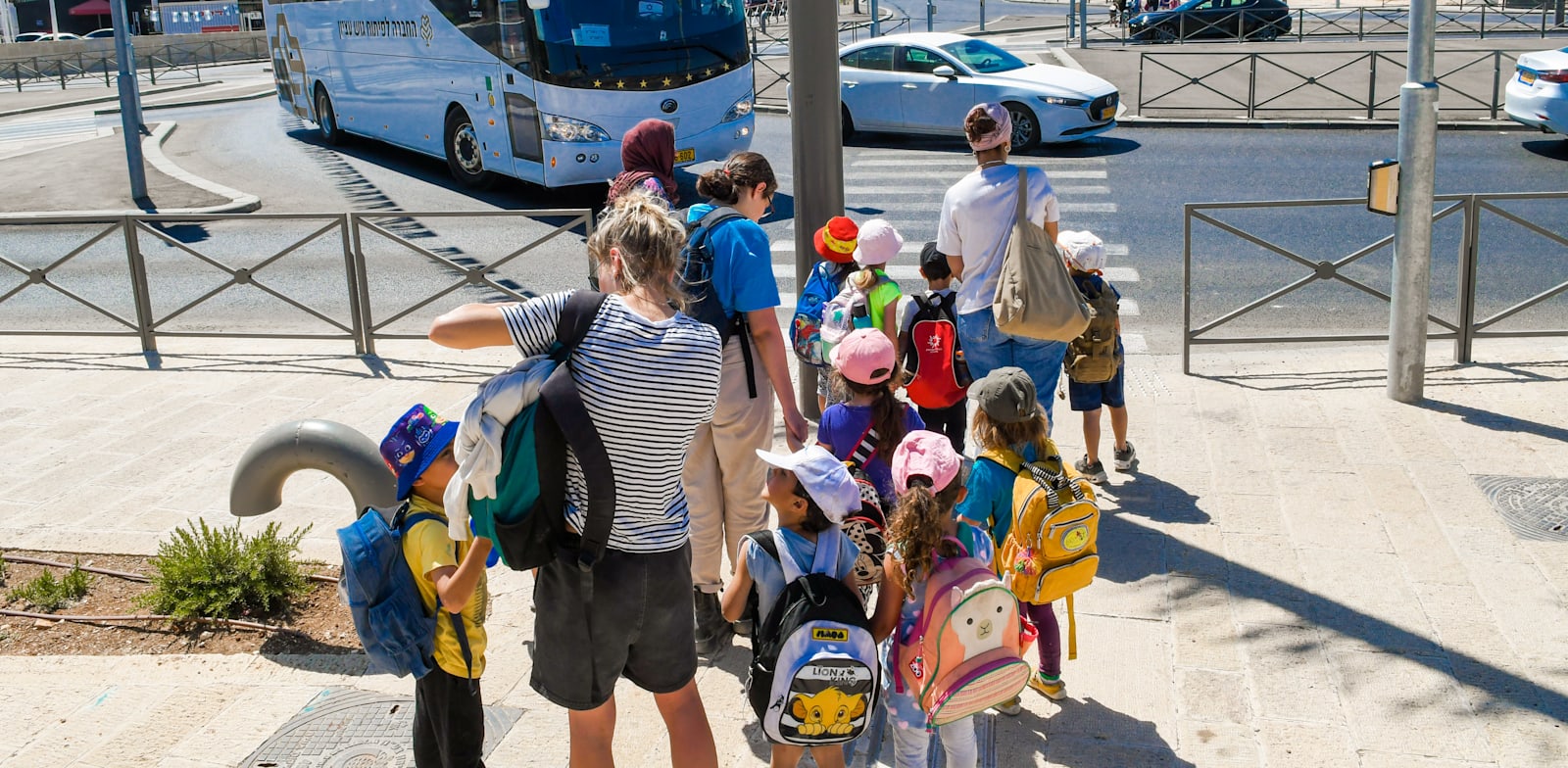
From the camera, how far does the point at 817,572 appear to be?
3.54 metres

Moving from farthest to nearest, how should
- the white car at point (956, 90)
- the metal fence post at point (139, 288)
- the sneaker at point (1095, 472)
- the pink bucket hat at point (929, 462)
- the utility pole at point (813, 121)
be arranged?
the white car at point (956, 90), the metal fence post at point (139, 288), the utility pole at point (813, 121), the sneaker at point (1095, 472), the pink bucket hat at point (929, 462)

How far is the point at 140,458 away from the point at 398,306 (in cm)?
388

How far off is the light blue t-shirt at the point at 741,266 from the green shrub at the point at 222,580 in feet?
7.92

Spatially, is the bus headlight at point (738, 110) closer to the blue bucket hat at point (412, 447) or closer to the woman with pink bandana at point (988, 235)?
the woman with pink bandana at point (988, 235)

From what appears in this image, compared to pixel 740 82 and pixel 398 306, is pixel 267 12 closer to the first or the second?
pixel 740 82

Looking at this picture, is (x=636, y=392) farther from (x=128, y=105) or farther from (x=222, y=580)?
(x=128, y=105)

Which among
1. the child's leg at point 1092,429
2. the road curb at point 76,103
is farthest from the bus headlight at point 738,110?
the road curb at point 76,103

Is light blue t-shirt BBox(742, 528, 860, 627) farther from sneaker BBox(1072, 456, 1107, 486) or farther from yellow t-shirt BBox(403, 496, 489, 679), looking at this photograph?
sneaker BBox(1072, 456, 1107, 486)

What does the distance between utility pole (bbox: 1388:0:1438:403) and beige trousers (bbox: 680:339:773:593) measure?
4.15m

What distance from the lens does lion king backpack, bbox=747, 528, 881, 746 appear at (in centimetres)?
344

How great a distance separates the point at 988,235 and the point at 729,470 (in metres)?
1.58

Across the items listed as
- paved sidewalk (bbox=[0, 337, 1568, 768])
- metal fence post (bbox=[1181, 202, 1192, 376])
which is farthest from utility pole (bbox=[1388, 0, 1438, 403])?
metal fence post (bbox=[1181, 202, 1192, 376])

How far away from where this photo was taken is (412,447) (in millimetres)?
3604

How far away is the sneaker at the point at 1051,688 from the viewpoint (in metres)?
4.48
